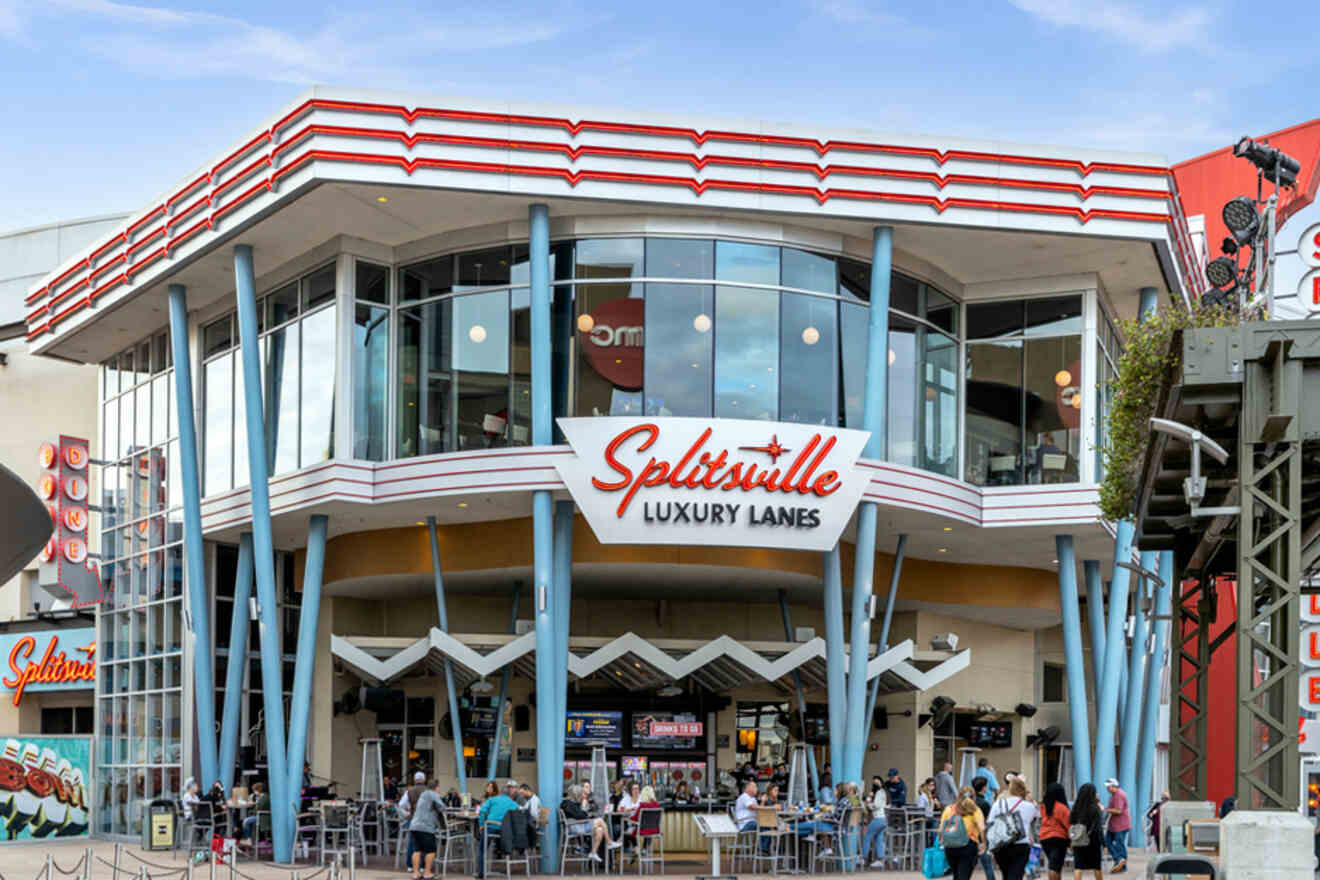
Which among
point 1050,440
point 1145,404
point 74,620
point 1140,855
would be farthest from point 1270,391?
point 74,620

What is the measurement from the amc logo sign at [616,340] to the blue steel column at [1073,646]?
9302 millimetres

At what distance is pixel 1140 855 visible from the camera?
107 feet

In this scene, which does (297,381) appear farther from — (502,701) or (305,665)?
(502,701)

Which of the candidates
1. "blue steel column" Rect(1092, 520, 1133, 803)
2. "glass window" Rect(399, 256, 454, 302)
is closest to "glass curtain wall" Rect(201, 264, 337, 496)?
"glass window" Rect(399, 256, 454, 302)

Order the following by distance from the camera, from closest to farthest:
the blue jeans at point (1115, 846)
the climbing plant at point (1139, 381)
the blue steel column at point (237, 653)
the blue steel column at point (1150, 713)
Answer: the climbing plant at point (1139, 381), the blue jeans at point (1115, 846), the blue steel column at point (237, 653), the blue steel column at point (1150, 713)

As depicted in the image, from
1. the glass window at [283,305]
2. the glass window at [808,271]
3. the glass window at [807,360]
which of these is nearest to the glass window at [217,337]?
the glass window at [283,305]

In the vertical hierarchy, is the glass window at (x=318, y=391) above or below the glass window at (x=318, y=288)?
below

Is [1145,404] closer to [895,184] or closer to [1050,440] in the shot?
→ [895,184]

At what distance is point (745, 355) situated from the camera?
91.4 ft

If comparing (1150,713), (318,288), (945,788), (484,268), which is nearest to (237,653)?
(318,288)

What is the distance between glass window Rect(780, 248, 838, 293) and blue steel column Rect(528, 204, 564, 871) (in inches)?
164

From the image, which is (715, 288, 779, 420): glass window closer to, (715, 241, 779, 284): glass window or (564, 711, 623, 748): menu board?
(715, 241, 779, 284): glass window

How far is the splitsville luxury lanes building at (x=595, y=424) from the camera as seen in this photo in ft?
88.8

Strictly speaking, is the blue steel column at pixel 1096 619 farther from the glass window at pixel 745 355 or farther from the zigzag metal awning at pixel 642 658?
the glass window at pixel 745 355
